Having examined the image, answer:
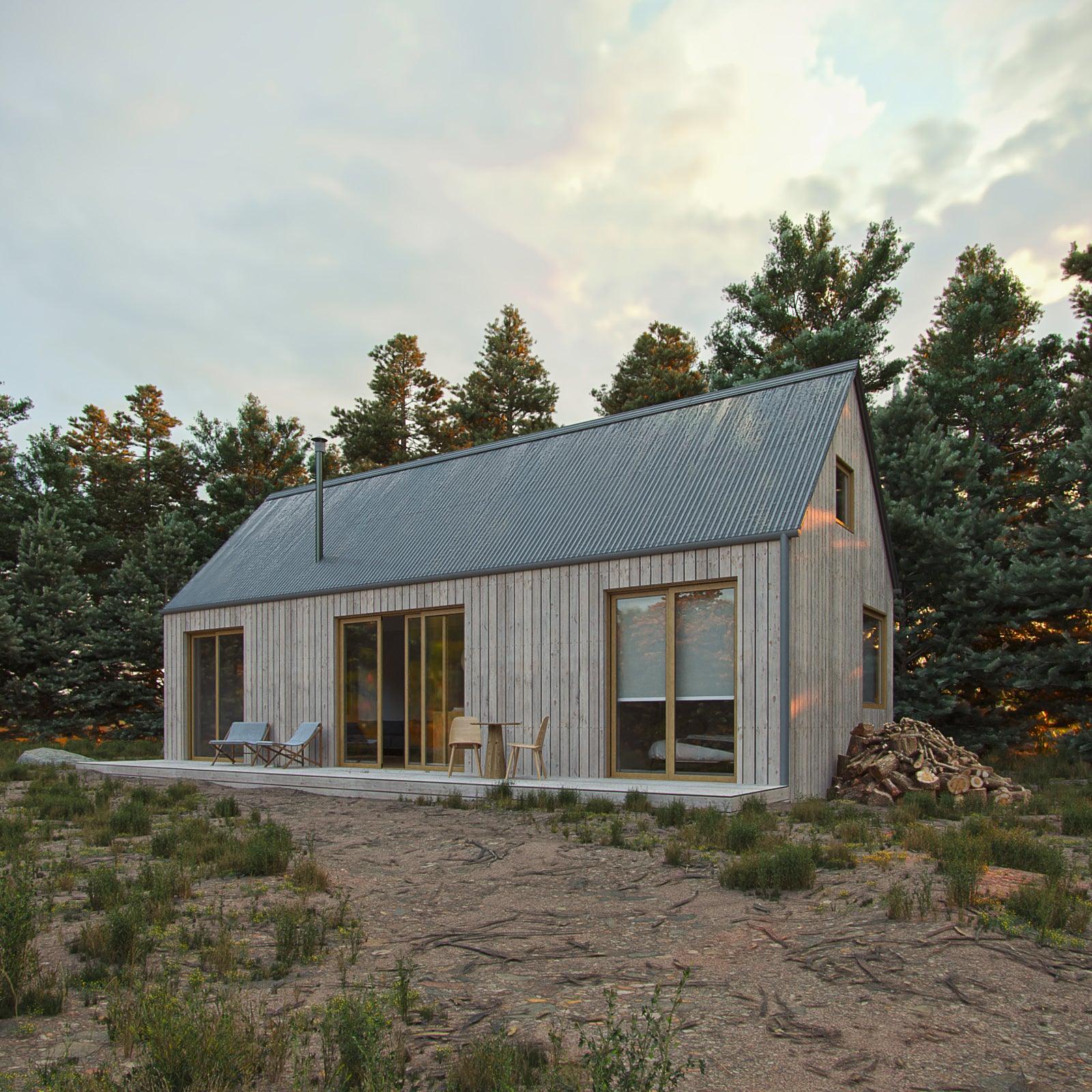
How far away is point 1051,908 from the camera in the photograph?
496 cm

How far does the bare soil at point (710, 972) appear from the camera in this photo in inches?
138

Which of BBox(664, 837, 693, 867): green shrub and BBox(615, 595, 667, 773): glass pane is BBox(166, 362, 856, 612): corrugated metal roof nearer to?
BBox(615, 595, 667, 773): glass pane

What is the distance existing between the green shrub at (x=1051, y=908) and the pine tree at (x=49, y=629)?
75.9ft

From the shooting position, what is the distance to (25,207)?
55.7ft

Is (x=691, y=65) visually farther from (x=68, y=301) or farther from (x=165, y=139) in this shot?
(x=68, y=301)

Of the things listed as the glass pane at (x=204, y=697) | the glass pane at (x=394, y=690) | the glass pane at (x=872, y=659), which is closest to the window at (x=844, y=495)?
the glass pane at (x=872, y=659)

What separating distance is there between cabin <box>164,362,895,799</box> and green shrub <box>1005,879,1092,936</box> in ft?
12.6

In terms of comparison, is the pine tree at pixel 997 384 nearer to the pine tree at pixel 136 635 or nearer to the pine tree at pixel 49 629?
the pine tree at pixel 136 635

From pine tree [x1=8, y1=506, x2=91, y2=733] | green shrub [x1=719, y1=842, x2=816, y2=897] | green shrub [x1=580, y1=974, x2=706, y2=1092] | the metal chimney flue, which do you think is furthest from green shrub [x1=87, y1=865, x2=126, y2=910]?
pine tree [x1=8, y1=506, x2=91, y2=733]

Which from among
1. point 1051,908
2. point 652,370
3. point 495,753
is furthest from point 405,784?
point 652,370

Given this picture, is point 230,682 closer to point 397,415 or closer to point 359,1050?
point 359,1050

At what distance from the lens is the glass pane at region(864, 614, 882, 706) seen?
13258mm

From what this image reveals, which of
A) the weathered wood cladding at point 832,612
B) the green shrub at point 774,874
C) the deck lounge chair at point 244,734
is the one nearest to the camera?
the green shrub at point 774,874

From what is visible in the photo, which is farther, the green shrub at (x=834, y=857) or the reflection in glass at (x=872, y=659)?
the reflection in glass at (x=872, y=659)
